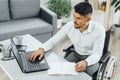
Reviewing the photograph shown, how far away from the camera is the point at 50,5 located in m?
4.11

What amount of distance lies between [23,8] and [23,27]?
0.41 metres

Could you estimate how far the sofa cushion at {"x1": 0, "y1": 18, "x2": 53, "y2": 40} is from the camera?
3.19 meters

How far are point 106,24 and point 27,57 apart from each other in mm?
2268

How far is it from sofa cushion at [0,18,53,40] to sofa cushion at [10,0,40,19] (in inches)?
3.9

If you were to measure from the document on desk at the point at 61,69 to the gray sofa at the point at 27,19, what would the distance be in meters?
1.46

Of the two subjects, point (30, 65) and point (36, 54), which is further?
point (36, 54)

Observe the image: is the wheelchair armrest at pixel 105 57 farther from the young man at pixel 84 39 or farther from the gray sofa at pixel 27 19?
the gray sofa at pixel 27 19

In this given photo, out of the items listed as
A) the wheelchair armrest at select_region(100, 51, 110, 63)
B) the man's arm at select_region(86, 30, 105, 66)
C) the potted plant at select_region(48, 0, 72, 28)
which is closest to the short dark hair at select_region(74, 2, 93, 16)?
the man's arm at select_region(86, 30, 105, 66)

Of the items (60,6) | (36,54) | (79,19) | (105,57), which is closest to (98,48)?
(105,57)

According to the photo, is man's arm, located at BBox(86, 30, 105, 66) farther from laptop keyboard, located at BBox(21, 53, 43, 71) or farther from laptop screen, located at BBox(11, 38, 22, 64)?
laptop screen, located at BBox(11, 38, 22, 64)

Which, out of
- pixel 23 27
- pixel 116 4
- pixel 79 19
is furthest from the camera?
pixel 116 4

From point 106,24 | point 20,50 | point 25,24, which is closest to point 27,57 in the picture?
point 20,50

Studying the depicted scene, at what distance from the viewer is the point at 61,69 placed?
72.8 inches

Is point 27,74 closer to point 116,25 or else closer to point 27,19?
point 27,19
